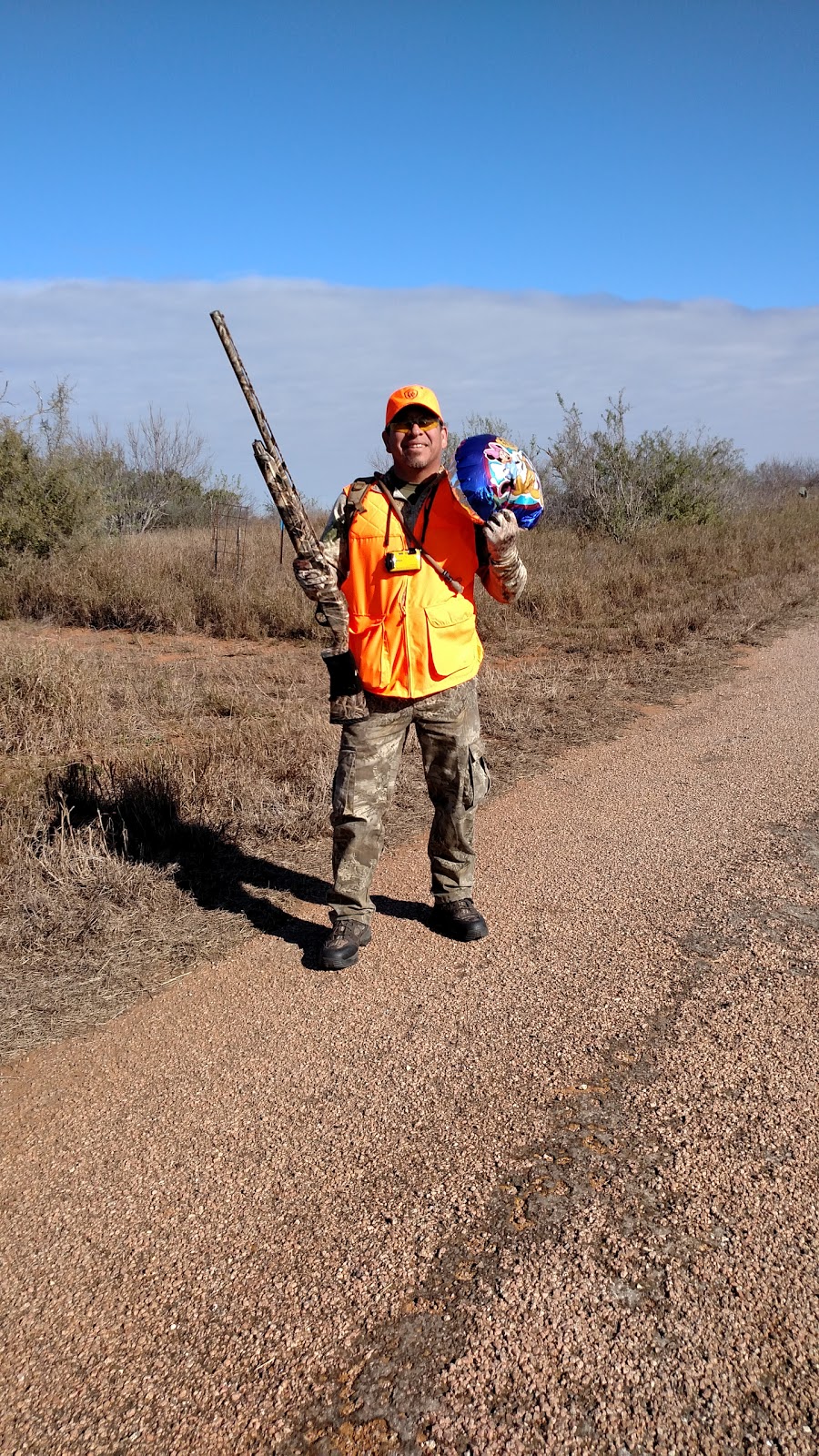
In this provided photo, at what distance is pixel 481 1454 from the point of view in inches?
71.1

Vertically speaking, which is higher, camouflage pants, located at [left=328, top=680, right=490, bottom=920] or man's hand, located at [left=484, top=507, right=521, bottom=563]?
man's hand, located at [left=484, top=507, right=521, bottom=563]

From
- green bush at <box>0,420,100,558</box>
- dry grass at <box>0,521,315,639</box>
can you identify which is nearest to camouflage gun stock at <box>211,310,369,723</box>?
dry grass at <box>0,521,315,639</box>

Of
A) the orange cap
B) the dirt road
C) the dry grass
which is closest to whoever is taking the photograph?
the dirt road

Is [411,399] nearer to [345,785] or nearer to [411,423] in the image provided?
[411,423]

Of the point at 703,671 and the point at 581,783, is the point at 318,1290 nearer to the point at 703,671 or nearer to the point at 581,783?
the point at 581,783

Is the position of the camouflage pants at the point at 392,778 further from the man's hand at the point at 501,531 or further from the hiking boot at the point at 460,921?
the man's hand at the point at 501,531

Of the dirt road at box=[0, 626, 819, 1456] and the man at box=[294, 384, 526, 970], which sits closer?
the dirt road at box=[0, 626, 819, 1456]

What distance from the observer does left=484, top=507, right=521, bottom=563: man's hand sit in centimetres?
354

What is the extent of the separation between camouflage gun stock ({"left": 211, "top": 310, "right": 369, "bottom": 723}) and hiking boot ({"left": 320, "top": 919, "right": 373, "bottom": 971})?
2.66 ft

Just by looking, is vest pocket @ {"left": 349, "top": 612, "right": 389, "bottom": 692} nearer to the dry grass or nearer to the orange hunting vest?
the orange hunting vest

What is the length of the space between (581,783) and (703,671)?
3649 millimetres

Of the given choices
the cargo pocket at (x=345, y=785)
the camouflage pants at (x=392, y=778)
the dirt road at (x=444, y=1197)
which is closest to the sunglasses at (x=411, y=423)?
the camouflage pants at (x=392, y=778)

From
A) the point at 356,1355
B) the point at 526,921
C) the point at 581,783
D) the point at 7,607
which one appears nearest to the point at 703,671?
the point at 581,783

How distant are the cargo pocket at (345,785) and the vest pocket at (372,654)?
0.95 feet
